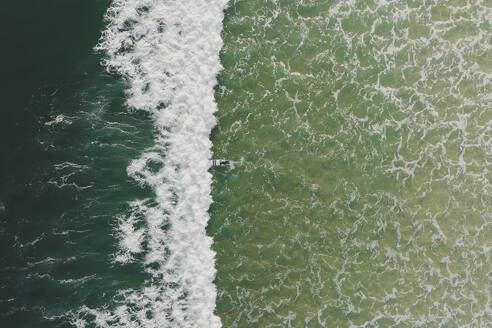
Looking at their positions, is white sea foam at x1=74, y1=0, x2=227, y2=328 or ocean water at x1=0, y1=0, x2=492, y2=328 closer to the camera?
ocean water at x1=0, y1=0, x2=492, y2=328

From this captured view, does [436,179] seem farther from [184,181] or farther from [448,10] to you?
[184,181]

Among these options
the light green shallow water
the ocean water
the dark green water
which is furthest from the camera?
the light green shallow water

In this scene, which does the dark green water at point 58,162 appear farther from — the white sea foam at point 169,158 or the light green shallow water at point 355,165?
the light green shallow water at point 355,165

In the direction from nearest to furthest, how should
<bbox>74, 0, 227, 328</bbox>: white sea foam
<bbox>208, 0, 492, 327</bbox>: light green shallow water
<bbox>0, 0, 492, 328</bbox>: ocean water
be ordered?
<bbox>0, 0, 492, 328</bbox>: ocean water → <bbox>74, 0, 227, 328</bbox>: white sea foam → <bbox>208, 0, 492, 327</bbox>: light green shallow water

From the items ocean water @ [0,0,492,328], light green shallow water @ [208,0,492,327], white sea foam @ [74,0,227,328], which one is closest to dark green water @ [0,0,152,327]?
ocean water @ [0,0,492,328]

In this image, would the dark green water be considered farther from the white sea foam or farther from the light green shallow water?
the light green shallow water
